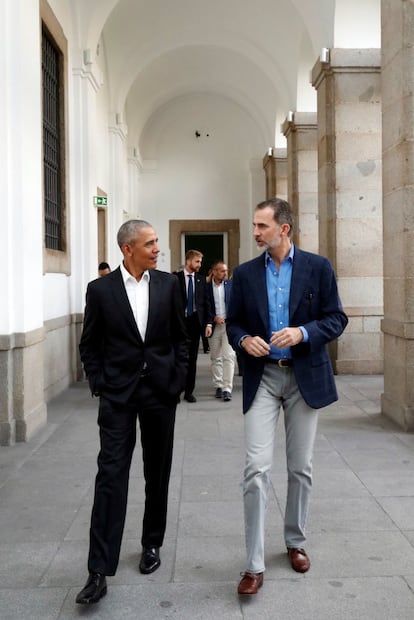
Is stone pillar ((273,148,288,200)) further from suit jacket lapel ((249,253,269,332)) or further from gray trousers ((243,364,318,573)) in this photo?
gray trousers ((243,364,318,573))

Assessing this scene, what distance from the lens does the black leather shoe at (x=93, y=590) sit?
11.1ft

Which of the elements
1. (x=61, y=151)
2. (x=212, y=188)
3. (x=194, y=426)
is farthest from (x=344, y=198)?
(x=212, y=188)

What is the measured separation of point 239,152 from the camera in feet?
83.9

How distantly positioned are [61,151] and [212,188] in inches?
602

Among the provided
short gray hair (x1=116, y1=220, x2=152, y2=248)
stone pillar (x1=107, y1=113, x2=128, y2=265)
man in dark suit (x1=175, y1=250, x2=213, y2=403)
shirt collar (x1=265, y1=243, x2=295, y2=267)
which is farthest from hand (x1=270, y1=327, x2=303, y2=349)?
stone pillar (x1=107, y1=113, x2=128, y2=265)

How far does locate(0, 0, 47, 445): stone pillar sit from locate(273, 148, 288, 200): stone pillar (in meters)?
13.8

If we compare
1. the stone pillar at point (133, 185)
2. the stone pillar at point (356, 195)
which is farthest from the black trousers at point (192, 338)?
the stone pillar at point (133, 185)

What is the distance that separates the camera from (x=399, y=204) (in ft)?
24.2

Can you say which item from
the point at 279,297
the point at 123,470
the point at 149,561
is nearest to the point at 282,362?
the point at 279,297

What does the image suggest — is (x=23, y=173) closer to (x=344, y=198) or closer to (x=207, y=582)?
(x=207, y=582)

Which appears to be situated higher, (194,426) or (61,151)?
(61,151)

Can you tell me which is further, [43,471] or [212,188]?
[212,188]

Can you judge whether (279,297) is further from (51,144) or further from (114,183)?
(114,183)

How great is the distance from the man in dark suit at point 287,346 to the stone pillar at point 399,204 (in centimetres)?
376
